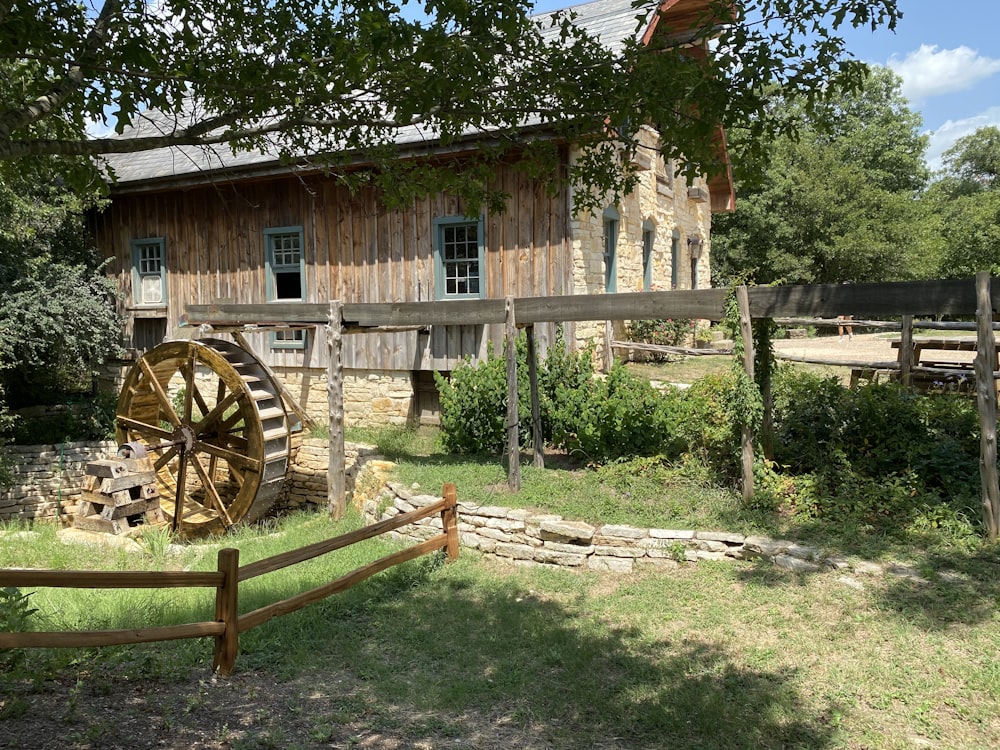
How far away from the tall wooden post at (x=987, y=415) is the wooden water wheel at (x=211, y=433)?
8478 mm

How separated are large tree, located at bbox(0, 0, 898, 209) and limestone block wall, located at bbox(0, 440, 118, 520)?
9.26m

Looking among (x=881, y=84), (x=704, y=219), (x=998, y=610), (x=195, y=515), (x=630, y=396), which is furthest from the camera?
(x=881, y=84)

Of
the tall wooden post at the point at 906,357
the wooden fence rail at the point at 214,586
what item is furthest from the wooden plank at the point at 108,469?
the tall wooden post at the point at 906,357

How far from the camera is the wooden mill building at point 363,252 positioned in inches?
435

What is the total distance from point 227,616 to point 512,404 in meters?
4.54

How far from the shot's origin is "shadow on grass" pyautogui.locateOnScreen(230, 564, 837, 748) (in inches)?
159

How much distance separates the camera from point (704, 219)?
17.9 metres

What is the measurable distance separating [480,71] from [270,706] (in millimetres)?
4034

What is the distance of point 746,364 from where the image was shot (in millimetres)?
7402

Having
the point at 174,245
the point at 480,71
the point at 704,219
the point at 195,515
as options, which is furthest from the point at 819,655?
the point at 704,219

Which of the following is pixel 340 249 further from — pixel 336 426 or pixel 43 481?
pixel 43 481

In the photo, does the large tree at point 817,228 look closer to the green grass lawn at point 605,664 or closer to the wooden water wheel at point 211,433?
the wooden water wheel at point 211,433

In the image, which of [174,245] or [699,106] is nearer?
[699,106]

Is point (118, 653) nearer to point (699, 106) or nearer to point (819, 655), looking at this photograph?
point (819, 655)
